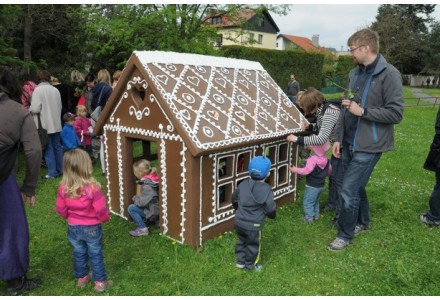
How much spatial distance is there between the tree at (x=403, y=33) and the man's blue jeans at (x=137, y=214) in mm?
40581

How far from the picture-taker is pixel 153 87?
428cm

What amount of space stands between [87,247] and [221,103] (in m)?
2.39

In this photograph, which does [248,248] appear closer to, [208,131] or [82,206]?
[208,131]

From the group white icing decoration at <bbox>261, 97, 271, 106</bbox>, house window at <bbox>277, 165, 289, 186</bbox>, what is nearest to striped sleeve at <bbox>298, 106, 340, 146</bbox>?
white icing decoration at <bbox>261, 97, 271, 106</bbox>

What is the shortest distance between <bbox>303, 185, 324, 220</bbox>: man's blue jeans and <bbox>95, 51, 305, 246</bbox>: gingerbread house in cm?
56

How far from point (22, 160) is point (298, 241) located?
6996 mm

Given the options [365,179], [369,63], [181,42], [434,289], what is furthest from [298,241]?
[181,42]

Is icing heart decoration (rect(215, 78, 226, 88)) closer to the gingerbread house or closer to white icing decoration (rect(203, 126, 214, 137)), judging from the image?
the gingerbread house

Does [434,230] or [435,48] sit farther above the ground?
[435,48]

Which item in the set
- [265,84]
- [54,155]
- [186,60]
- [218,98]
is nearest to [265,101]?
[265,84]

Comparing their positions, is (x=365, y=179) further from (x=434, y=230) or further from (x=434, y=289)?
(x=434, y=230)

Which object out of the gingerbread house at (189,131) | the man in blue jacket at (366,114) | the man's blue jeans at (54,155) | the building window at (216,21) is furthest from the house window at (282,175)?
the building window at (216,21)

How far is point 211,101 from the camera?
4.66 metres

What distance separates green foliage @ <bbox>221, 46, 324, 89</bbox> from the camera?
21.9 meters
